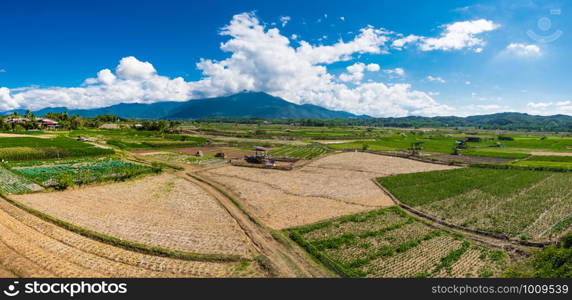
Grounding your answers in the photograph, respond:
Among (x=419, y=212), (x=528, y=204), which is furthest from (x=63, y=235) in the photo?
(x=528, y=204)

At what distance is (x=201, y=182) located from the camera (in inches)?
1346

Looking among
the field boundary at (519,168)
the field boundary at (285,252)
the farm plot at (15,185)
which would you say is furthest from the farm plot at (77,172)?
the field boundary at (519,168)

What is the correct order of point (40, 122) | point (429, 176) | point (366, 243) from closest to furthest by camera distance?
point (366, 243) → point (429, 176) → point (40, 122)

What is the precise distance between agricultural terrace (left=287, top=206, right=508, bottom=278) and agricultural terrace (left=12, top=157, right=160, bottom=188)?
26519 mm

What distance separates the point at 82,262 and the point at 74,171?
29298 mm

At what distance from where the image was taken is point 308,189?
31.5 meters

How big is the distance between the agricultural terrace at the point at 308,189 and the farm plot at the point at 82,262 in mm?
7224

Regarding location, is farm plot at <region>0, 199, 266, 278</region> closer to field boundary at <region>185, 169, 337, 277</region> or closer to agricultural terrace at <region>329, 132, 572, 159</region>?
field boundary at <region>185, 169, 337, 277</region>

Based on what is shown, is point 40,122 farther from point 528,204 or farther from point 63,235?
point 528,204

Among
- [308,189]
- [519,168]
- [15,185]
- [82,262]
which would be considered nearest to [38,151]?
[15,185]

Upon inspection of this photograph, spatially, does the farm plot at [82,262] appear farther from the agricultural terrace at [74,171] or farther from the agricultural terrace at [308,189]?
the agricultural terrace at [74,171]

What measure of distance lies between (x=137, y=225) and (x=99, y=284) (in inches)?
383

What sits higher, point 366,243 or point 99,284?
point 99,284

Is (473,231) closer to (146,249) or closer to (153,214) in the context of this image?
(146,249)
